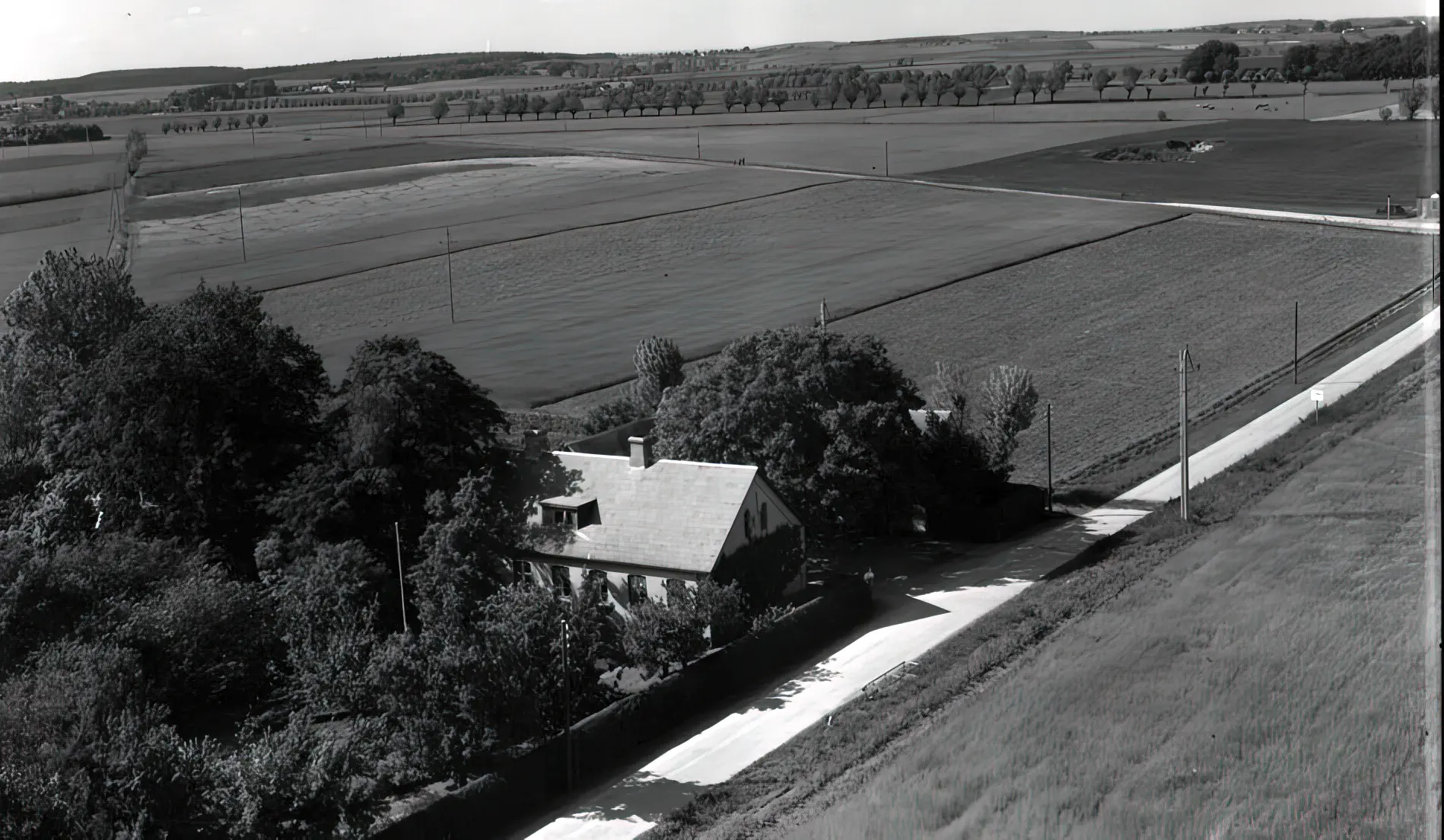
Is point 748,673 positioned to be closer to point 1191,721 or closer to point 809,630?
point 809,630

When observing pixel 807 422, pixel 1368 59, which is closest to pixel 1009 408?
pixel 807 422

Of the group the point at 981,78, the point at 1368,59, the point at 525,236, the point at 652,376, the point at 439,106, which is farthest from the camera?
the point at 981,78

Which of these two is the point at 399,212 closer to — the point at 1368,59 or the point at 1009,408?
the point at 1009,408

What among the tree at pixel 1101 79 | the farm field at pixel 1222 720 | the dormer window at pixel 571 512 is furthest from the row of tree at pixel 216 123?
the farm field at pixel 1222 720

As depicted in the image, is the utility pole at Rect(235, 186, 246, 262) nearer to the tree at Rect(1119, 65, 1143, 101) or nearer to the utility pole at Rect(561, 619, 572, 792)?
the utility pole at Rect(561, 619, 572, 792)

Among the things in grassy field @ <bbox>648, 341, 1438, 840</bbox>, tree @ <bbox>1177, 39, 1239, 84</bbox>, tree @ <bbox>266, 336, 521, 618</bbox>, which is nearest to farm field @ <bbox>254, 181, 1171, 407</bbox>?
tree @ <bbox>1177, 39, 1239, 84</bbox>

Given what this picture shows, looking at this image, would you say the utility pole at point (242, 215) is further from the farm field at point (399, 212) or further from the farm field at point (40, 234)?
the farm field at point (40, 234)

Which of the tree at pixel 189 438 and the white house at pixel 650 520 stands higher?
the tree at pixel 189 438
